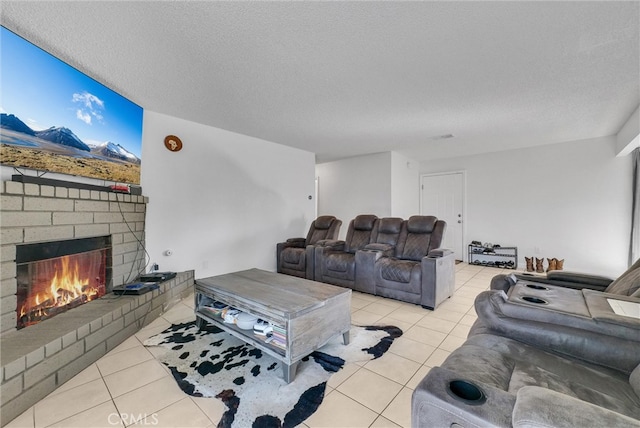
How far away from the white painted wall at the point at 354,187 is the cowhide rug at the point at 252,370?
10.9ft

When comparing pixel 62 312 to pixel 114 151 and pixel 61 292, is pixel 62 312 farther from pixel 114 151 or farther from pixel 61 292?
pixel 114 151

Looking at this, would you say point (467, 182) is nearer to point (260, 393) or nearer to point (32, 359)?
point (260, 393)

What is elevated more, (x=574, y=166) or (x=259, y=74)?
(x=259, y=74)

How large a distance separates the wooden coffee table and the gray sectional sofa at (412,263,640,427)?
0.88 meters

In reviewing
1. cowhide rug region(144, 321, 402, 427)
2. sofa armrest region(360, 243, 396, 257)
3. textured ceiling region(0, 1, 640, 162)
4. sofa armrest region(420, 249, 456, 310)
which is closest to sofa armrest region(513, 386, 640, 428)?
cowhide rug region(144, 321, 402, 427)

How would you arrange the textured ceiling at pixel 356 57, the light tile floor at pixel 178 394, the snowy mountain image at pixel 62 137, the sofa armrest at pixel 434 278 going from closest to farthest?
the light tile floor at pixel 178 394 < the textured ceiling at pixel 356 57 < the snowy mountain image at pixel 62 137 < the sofa armrest at pixel 434 278

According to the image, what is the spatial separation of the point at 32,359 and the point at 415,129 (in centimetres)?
431

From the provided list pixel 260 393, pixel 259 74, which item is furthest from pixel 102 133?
pixel 260 393

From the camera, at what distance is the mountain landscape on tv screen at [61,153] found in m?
1.74

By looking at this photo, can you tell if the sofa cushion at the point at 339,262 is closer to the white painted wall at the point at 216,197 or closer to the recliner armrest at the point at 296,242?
the recliner armrest at the point at 296,242

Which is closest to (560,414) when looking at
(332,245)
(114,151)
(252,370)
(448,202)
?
(252,370)

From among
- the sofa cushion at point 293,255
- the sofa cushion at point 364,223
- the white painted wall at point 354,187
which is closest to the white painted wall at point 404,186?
the white painted wall at point 354,187

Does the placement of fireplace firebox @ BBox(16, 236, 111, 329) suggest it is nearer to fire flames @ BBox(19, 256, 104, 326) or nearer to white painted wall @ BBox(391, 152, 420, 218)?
fire flames @ BBox(19, 256, 104, 326)

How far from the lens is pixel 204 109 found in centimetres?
304
